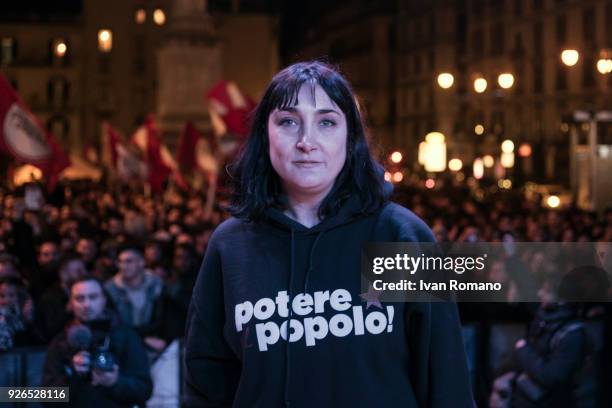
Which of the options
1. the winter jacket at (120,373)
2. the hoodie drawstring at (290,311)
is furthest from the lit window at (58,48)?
the hoodie drawstring at (290,311)

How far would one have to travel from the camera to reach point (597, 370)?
8.03 metres

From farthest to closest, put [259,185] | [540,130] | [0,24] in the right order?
[0,24] < [540,130] < [259,185]

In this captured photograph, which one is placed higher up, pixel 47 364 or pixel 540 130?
pixel 540 130

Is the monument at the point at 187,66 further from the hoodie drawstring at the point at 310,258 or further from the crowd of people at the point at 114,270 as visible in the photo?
the hoodie drawstring at the point at 310,258

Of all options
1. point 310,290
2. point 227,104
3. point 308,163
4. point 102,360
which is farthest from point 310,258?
point 227,104

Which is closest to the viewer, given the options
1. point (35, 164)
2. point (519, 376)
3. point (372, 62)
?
point (519, 376)

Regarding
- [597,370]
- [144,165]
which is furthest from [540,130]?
[597,370]

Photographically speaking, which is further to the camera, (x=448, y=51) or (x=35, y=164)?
(x=448, y=51)

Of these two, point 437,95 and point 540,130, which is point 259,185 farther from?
point 437,95

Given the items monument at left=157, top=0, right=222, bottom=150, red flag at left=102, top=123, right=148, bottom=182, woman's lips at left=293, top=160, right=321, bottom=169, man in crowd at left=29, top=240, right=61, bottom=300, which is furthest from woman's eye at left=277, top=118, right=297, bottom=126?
monument at left=157, top=0, right=222, bottom=150

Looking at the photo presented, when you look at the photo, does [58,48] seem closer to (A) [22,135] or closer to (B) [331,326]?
(A) [22,135]

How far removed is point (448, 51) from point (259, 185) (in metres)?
83.1

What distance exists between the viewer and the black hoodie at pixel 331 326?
302 cm

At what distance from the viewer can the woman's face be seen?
3.11 metres
